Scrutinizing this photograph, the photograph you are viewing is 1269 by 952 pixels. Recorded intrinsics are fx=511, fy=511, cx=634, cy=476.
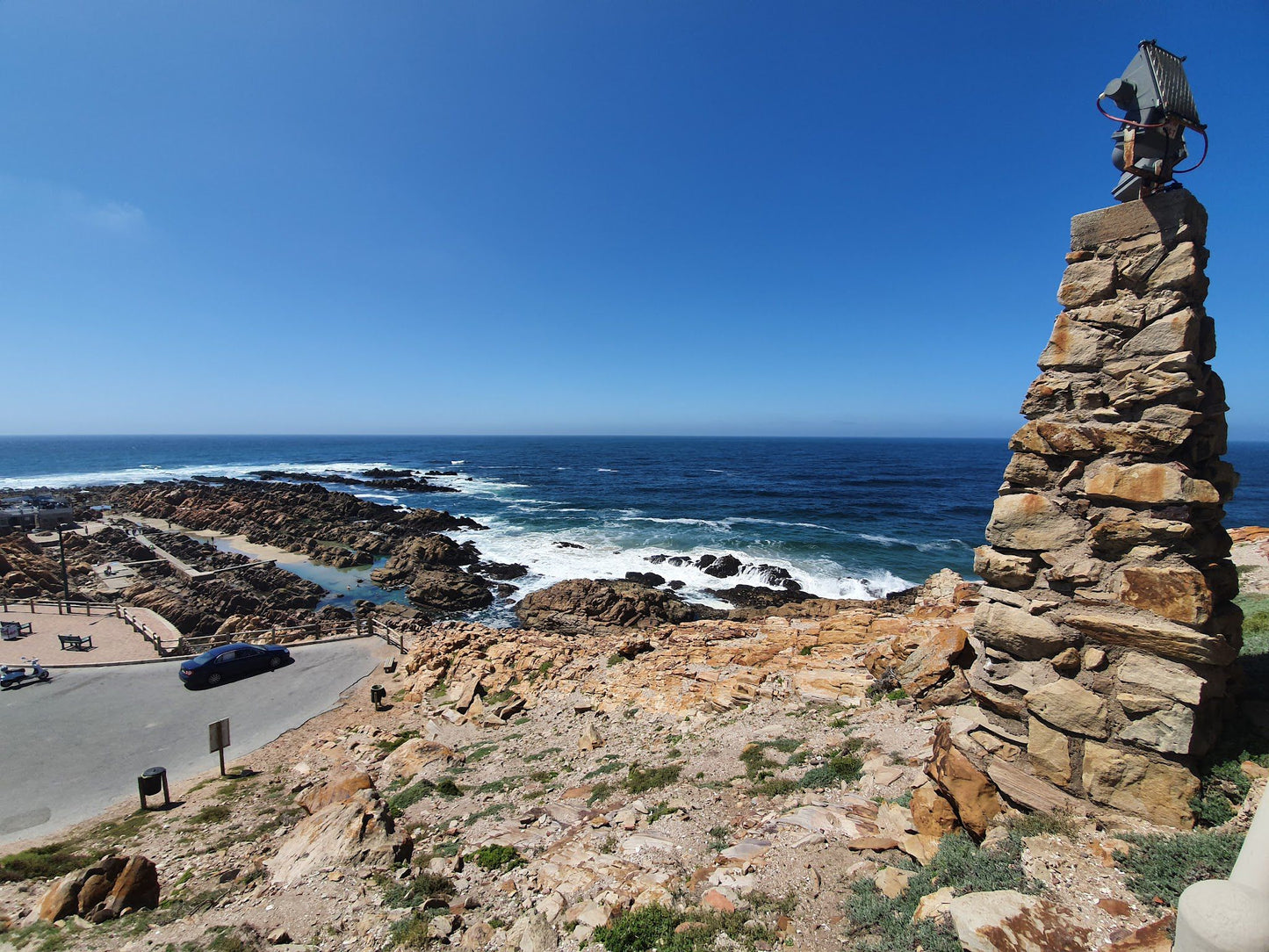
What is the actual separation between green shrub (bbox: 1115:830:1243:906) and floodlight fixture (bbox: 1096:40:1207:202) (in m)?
5.12

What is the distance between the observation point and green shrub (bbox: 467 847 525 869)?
255 inches

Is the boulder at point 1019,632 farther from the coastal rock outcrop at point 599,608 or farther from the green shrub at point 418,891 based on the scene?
the coastal rock outcrop at point 599,608

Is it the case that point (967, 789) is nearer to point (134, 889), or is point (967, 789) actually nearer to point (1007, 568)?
point (1007, 568)

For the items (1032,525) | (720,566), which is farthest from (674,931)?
(720,566)

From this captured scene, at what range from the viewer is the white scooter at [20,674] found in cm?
1530

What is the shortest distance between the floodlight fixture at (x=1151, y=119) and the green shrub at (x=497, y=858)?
31.9 feet

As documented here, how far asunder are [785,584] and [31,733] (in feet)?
99.8

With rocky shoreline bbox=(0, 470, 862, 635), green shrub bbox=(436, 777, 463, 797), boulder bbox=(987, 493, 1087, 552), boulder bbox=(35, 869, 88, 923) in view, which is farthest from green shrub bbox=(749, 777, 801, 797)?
rocky shoreline bbox=(0, 470, 862, 635)

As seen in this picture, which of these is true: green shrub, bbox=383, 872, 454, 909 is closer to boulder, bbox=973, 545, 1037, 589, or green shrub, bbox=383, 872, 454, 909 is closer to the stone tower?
the stone tower

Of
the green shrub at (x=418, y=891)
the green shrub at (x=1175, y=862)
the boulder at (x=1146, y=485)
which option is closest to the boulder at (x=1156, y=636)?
the boulder at (x=1146, y=485)

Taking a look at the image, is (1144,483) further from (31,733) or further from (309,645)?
(309,645)

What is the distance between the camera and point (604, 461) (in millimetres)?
120250

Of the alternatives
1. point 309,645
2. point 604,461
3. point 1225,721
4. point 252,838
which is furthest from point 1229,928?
point 604,461

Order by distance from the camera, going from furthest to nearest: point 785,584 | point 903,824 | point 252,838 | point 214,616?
1. point 785,584
2. point 214,616
3. point 252,838
4. point 903,824
